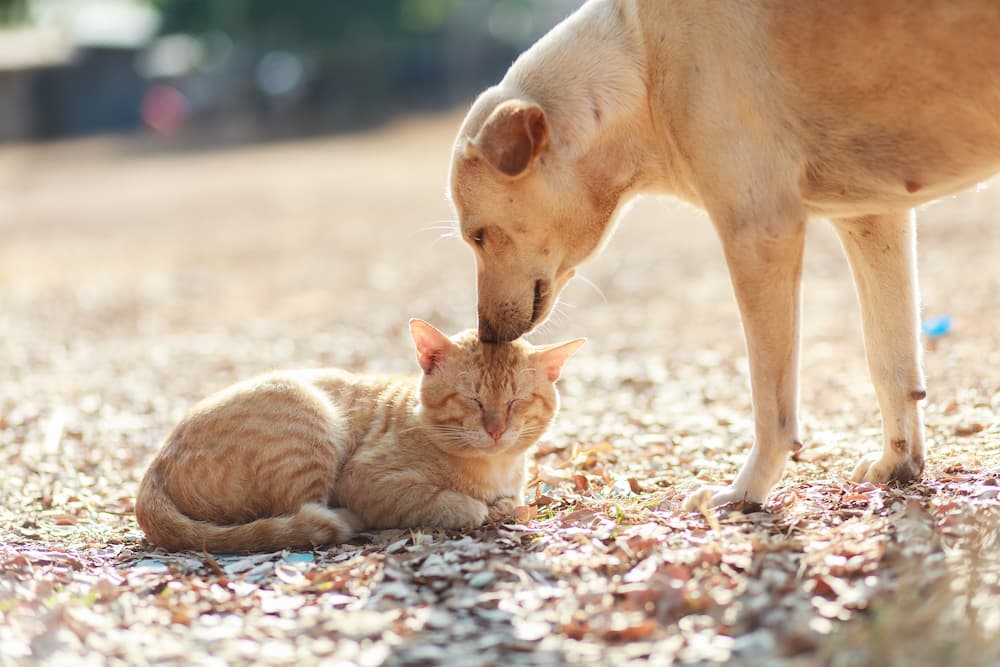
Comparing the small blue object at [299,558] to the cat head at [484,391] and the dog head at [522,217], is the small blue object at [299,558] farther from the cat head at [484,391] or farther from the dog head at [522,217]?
the dog head at [522,217]

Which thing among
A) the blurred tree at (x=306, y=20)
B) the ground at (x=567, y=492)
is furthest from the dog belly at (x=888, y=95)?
the blurred tree at (x=306, y=20)

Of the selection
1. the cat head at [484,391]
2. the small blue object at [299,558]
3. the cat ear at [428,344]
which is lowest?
the small blue object at [299,558]

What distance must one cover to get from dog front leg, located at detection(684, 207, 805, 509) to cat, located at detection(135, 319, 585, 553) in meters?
0.83

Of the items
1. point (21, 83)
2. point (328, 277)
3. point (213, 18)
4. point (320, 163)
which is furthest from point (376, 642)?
point (213, 18)

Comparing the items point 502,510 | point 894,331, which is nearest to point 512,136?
point 502,510

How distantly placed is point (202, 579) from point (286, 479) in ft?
2.10

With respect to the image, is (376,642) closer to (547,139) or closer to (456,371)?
(456,371)

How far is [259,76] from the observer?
41.6m

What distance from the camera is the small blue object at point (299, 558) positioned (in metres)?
4.41

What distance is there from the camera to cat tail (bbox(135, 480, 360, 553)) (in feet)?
15.1

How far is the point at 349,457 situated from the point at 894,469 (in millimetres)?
2248

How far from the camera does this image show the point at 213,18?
5212cm

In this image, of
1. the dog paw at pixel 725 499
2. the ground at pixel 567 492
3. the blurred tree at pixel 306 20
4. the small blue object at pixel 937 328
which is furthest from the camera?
the blurred tree at pixel 306 20

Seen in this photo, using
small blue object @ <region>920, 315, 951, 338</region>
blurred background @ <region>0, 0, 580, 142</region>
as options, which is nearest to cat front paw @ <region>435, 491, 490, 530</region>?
small blue object @ <region>920, 315, 951, 338</region>
